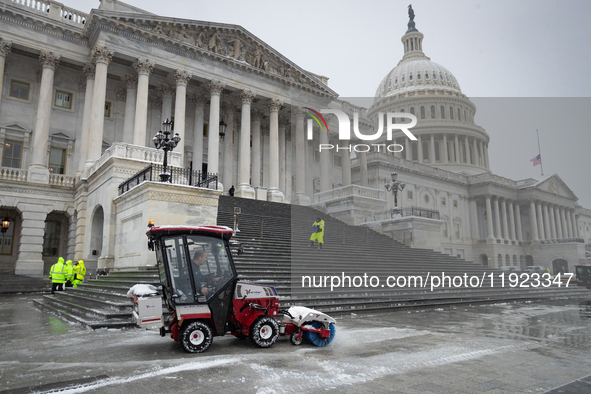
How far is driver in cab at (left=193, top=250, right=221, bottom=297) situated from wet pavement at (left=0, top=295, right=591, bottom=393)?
45.1 inches

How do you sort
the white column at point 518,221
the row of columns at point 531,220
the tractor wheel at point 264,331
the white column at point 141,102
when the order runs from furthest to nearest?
1. the white column at point 518,221
2. the row of columns at point 531,220
3. the white column at point 141,102
4. the tractor wheel at point 264,331

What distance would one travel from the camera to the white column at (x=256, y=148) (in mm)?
37656

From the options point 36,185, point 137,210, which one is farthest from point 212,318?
point 36,185

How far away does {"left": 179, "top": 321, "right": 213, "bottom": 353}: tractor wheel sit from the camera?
24.4ft

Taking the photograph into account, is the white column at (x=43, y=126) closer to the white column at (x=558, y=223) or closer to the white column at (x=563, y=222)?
the white column at (x=558, y=223)

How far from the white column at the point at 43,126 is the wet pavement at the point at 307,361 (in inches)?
737

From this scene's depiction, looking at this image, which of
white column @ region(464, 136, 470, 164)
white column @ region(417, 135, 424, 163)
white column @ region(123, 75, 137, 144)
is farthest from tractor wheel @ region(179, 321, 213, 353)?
white column @ region(464, 136, 470, 164)

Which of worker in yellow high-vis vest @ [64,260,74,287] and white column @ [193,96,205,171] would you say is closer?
worker in yellow high-vis vest @ [64,260,74,287]

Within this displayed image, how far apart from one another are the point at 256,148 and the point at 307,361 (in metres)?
32.4

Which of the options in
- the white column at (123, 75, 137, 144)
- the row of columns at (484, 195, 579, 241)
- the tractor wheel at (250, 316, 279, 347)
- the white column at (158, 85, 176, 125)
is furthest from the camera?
the row of columns at (484, 195, 579, 241)

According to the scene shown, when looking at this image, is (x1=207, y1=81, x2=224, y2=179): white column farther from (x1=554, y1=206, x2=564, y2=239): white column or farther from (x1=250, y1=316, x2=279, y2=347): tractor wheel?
(x1=554, y1=206, x2=564, y2=239): white column

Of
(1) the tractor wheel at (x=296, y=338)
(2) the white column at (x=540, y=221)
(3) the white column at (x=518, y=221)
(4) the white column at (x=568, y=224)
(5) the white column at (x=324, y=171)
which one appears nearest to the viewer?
(1) the tractor wheel at (x=296, y=338)

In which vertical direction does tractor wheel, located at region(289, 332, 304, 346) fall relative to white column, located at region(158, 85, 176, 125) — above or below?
below

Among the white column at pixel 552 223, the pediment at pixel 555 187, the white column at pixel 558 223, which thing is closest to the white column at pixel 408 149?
the pediment at pixel 555 187
